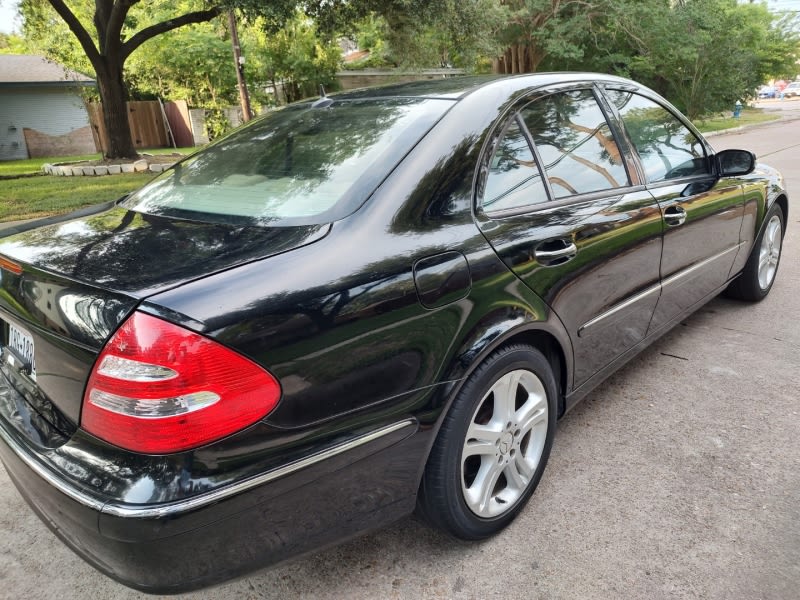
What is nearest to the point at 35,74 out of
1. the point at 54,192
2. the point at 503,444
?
the point at 54,192

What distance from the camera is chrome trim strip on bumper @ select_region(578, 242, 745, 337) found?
256 centimetres

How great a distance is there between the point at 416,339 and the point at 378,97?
1196 mm

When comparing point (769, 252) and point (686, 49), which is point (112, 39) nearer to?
point (769, 252)

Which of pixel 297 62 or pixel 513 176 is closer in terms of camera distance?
pixel 513 176

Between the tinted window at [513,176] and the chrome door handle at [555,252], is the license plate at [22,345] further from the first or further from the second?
the chrome door handle at [555,252]

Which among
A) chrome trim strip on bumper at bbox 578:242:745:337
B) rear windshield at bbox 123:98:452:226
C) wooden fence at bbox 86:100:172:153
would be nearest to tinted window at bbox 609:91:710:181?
chrome trim strip on bumper at bbox 578:242:745:337

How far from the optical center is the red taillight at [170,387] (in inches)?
55.7

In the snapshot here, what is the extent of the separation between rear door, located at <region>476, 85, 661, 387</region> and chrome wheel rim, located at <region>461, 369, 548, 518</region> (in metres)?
0.33

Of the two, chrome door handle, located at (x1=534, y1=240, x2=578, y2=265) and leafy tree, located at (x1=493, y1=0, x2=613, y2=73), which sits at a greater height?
leafy tree, located at (x1=493, y1=0, x2=613, y2=73)

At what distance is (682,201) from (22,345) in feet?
9.60

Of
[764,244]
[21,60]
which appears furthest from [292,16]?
[21,60]

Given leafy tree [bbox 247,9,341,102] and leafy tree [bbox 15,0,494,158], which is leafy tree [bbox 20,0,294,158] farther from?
leafy tree [bbox 247,9,341,102]

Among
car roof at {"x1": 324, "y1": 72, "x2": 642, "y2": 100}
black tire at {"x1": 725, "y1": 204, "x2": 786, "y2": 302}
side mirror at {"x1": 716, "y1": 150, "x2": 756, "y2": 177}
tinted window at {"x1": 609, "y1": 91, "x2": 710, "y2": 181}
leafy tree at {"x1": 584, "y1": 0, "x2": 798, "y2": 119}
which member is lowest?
black tire at {"x1": 725, "y1": 204, "x2": 786, "y2": 302}

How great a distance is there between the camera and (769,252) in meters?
4.46
